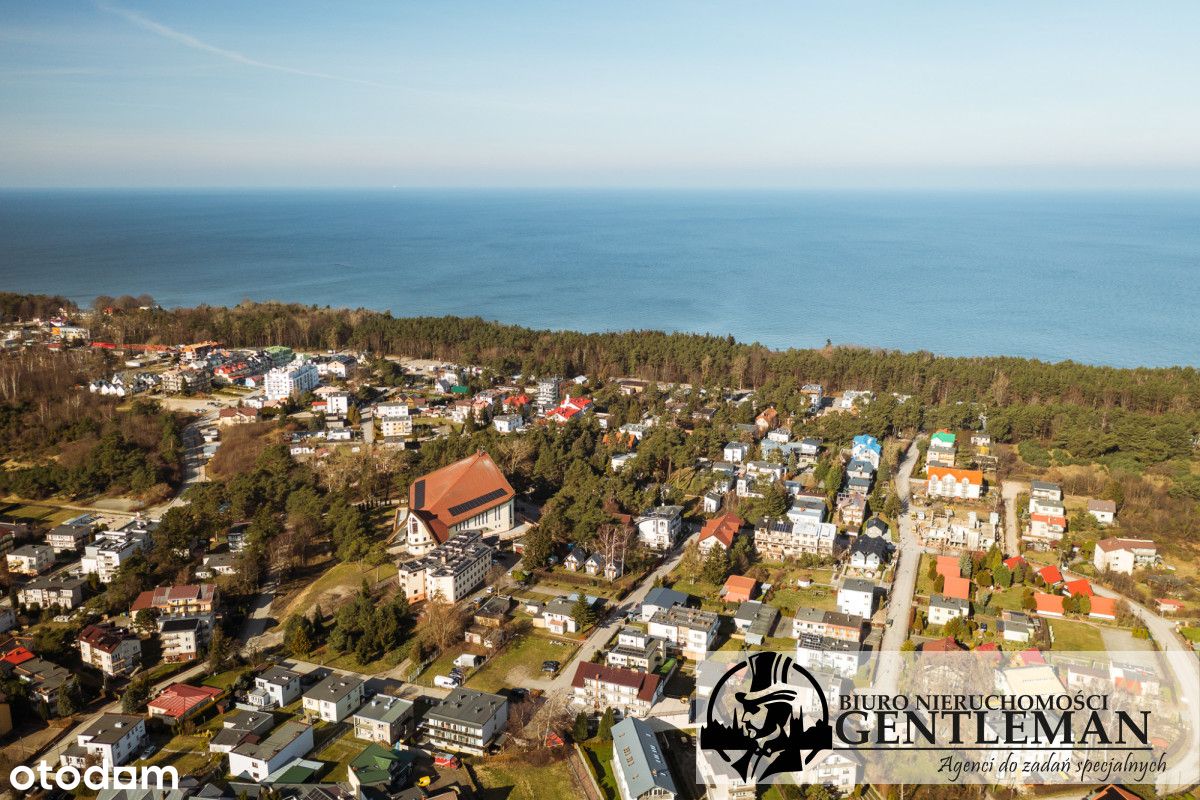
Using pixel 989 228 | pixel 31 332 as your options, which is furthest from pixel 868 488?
pixel 989 228

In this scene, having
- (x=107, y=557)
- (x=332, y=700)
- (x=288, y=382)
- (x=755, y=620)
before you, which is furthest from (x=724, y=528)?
(x=288, y=382)

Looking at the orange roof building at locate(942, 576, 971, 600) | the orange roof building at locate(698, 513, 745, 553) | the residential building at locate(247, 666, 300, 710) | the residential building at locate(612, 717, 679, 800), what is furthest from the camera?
the orange roof building at locate(698, 513, 745, 553)

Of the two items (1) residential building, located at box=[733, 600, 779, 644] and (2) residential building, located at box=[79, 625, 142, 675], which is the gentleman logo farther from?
(2) residential building, located at box=[79, 625, 142, 675]

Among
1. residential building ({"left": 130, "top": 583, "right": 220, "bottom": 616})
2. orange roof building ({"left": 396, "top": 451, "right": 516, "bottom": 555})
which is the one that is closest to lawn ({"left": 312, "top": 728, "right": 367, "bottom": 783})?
residential building ({"left": 130, "top": 583, "right": 220, "bottom": 616})

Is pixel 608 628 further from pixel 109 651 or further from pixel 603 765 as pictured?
pixel 109 651

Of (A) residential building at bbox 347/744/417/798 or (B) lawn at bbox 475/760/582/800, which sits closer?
(A) residential building at bbox 347/744/417/798

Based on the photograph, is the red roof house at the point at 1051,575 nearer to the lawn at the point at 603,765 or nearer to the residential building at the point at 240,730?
the lawn at the point at 603,765

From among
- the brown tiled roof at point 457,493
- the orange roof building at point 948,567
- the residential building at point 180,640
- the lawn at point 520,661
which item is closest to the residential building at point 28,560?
the residential building at point 180,640
